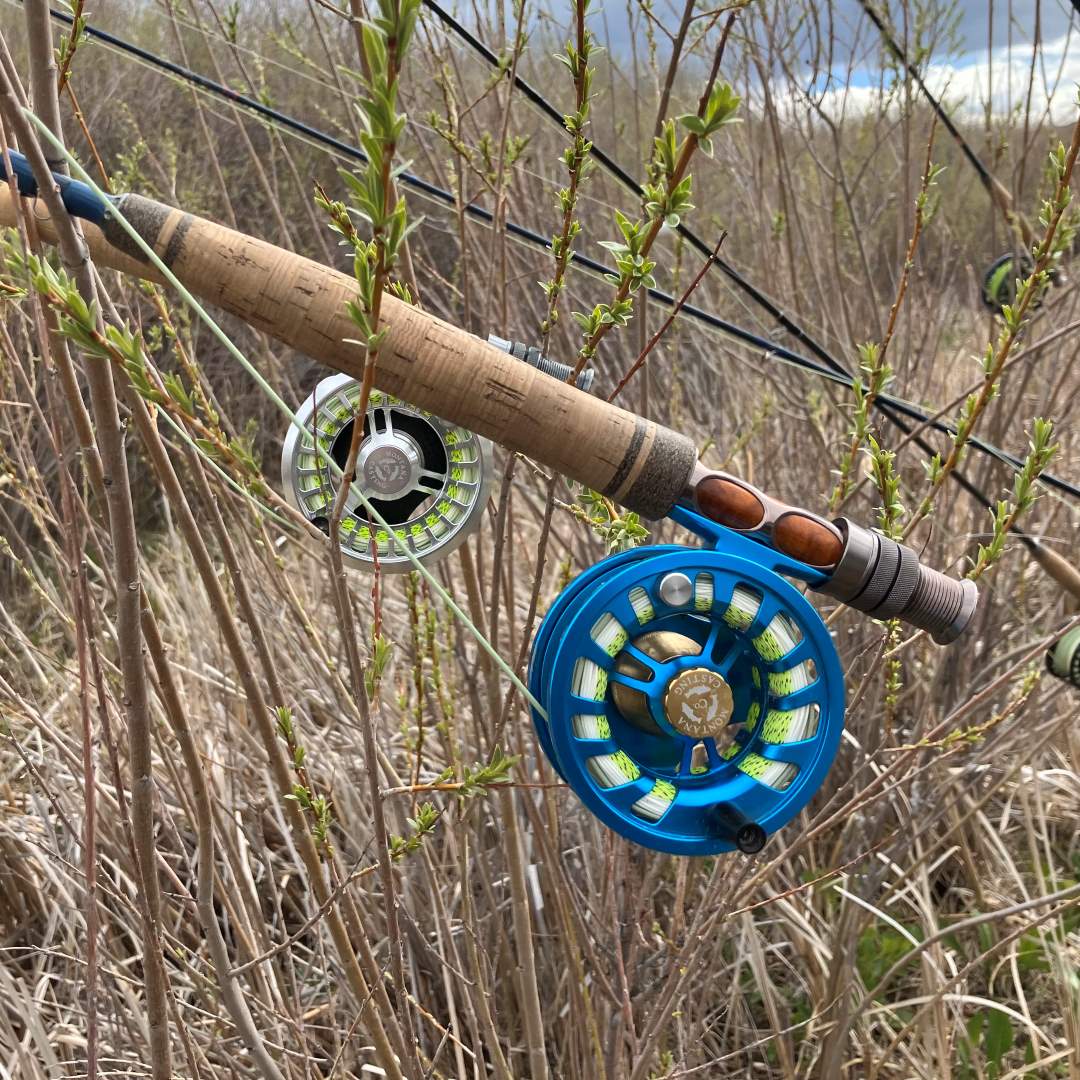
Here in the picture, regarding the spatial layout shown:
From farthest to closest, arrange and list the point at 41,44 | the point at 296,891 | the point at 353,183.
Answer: the point at 296,891, the point at 41,44, the point at 353,183

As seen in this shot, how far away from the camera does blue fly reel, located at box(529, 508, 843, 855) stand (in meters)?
0.72

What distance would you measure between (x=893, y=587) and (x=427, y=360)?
0.35m

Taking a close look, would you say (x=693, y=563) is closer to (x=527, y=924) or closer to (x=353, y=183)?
(x=353, y=183)

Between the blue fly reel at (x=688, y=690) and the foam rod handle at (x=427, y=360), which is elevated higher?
the foam rod handle at (x=427, y=360)

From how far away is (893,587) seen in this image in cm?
77

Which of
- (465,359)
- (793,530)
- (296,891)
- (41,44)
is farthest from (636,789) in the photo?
(296,891)

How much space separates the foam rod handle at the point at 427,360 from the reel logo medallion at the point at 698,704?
0.11 metres

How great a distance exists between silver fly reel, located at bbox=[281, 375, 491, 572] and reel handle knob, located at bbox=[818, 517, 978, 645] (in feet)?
0.84

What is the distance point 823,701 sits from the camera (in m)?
0.76

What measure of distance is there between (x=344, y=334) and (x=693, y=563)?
26 cm

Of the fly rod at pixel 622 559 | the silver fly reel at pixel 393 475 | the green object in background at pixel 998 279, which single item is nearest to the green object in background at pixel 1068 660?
the fly rod at pixel 622 559

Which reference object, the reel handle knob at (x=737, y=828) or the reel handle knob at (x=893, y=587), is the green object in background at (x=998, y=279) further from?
the reel handle knob at (x=737, y=828)

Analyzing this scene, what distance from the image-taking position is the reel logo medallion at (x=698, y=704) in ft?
2.37

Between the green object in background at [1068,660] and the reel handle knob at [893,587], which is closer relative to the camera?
the reel handle knob at [893,587]
